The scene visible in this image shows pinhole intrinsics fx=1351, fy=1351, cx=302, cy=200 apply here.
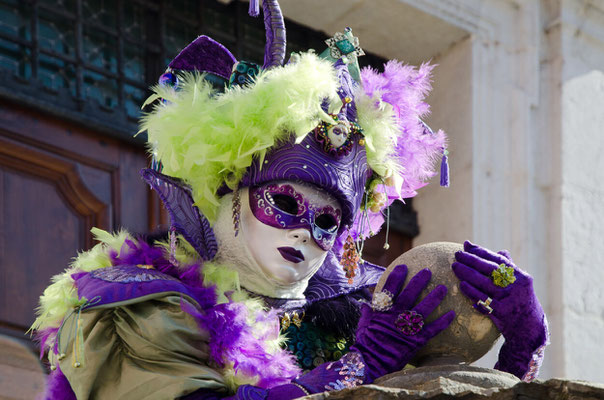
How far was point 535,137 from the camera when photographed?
6.15 meters

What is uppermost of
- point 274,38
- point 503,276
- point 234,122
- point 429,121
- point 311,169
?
point 429,121

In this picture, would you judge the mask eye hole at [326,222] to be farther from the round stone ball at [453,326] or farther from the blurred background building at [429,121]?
the blurred background building at [429,121]

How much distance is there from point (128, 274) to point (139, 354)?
0.81ft

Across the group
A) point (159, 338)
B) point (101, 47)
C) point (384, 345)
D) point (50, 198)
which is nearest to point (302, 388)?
point (384, 345)

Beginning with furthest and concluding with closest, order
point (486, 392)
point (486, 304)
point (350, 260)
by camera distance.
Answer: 1. point (350, 260)
2. point (486, 304)
3. point (486, 392)

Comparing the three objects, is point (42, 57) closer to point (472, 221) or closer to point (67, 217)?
point (67, 217)

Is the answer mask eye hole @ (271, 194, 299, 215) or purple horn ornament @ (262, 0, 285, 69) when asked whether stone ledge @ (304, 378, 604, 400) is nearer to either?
mask eye hole @ (271, 194, 299, 215)

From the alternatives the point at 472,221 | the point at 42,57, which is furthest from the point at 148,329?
the point at 472,221

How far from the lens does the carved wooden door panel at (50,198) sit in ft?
16.6

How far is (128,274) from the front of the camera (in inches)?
131

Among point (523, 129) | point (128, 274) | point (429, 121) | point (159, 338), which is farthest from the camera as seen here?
point (429, 121)

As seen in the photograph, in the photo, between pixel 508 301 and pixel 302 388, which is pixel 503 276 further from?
pixel 302 388

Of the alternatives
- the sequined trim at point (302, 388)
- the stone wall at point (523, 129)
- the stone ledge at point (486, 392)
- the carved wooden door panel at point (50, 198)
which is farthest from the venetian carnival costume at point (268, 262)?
the stone wall at point (523, 129)

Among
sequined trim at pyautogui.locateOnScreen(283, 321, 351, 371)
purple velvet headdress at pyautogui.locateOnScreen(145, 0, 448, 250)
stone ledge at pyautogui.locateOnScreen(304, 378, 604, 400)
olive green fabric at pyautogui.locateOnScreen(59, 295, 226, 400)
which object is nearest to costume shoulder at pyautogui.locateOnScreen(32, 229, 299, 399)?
olive green fabric at pyautogui.locateOnScreen(59, 295, 226, 400)
